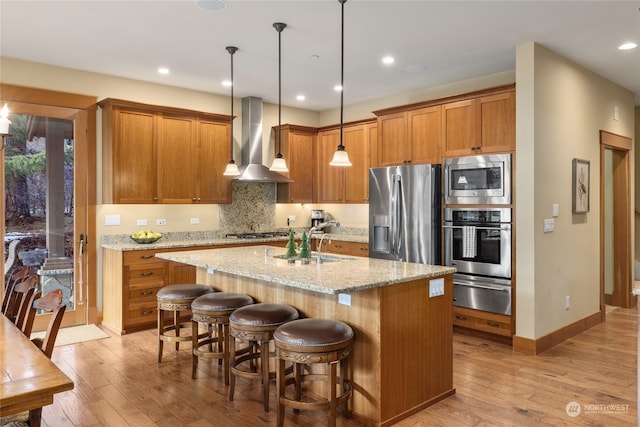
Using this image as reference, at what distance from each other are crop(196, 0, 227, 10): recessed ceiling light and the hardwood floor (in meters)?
2.88

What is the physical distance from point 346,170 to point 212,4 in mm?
3586

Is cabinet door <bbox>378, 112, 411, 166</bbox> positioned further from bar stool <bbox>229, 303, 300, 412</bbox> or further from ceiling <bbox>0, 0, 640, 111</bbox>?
bar stool <bbox>229, 303, 300, 412</bbox>

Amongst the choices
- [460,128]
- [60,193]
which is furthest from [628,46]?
[60,193]

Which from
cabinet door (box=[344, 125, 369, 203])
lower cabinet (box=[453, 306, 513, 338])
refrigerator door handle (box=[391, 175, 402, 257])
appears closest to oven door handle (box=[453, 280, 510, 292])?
lower cabinet (box=[453, 306, 513, 338])

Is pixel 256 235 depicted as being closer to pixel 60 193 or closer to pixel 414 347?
pixel 60 193

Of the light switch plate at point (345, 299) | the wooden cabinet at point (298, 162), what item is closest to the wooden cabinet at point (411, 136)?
the wooden cabinet at point (298, 162)

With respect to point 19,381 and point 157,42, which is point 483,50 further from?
point 19,381

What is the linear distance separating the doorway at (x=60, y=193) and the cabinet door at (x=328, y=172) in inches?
126

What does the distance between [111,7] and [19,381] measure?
288 cm

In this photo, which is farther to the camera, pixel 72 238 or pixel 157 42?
pixel 72 238

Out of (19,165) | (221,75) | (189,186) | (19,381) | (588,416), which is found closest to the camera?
(19,381)

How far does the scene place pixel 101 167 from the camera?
5.18 metres

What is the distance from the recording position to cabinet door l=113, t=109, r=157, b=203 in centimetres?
499

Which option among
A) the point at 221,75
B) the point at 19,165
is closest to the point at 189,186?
the point at 221,75
